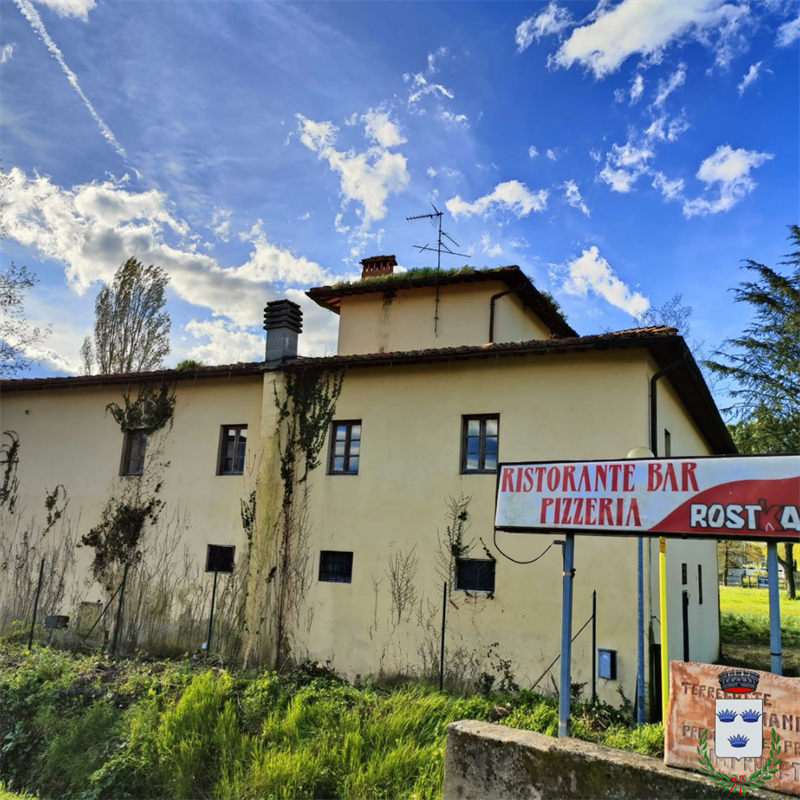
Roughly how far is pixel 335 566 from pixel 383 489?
1.82 m

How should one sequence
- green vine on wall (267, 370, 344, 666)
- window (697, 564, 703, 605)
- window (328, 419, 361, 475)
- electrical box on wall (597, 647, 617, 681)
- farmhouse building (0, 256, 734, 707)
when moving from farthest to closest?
window (697, 564, 703, 605) → window (328, 419, 361, 475) → green vine on wall (267, 370, 344, 666) → farmhouse building (0, 256, 734, 707) → electrical box on wall (597, 647, 617, 681)

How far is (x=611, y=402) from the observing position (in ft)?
36.2

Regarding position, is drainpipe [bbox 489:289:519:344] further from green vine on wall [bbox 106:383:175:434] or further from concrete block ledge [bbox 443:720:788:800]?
concrete block ledge [bbox 443:720:788:800]

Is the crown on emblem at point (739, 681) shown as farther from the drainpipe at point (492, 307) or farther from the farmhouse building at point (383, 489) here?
the drainpipe at point (492, 307)

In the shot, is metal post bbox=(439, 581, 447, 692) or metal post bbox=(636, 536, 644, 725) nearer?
metal post bbox=(636, 536, 644, 725)

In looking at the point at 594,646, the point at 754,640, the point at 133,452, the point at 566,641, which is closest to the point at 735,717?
the point at 566,641

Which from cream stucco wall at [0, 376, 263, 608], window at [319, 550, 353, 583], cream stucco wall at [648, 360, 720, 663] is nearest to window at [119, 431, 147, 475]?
cream stucco wall at [0, 376, 263, 608]

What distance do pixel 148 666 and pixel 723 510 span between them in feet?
32.9

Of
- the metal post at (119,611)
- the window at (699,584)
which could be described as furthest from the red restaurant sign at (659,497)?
the window at (699,584)

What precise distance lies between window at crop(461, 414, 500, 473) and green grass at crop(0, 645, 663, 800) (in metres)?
3.89

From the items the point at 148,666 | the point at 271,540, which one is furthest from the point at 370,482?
the point at 148,666

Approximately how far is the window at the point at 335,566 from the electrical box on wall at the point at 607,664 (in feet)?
15.8

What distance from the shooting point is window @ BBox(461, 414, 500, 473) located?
12.0 m

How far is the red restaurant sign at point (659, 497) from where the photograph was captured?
16.0ft
